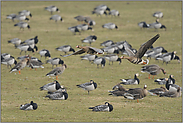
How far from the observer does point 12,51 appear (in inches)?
1164

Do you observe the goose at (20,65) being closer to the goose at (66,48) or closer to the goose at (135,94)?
the goose at (66,48)

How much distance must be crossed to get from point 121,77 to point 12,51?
11872mm

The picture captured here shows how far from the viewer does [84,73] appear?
24109 mm

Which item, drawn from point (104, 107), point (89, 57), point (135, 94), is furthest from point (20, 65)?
point (135, 94)

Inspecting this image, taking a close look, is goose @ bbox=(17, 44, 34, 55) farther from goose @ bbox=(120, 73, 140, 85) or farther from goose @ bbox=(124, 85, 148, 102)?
goose @ bbox=(124, 85, 148, 102)

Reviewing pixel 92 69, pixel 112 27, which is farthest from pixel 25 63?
pixel 112 27

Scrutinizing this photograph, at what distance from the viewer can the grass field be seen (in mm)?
16859

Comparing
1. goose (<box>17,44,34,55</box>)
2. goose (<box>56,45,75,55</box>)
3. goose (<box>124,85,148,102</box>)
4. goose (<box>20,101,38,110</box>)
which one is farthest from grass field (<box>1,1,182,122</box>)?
goose (<box>17,44,34,55</box>)

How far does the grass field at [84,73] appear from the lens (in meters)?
16.9

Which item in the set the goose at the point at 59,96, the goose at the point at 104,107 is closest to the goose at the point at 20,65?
the goose at the point at 59,96

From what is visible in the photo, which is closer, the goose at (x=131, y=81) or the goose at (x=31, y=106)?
the goose at (x=31, y=106)

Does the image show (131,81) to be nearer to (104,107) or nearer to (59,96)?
(104,107)

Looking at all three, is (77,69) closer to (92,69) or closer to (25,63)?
(92,69)

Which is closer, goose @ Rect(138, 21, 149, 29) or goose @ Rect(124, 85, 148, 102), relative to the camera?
goose @ Rect(124, 85, 148, 102)
